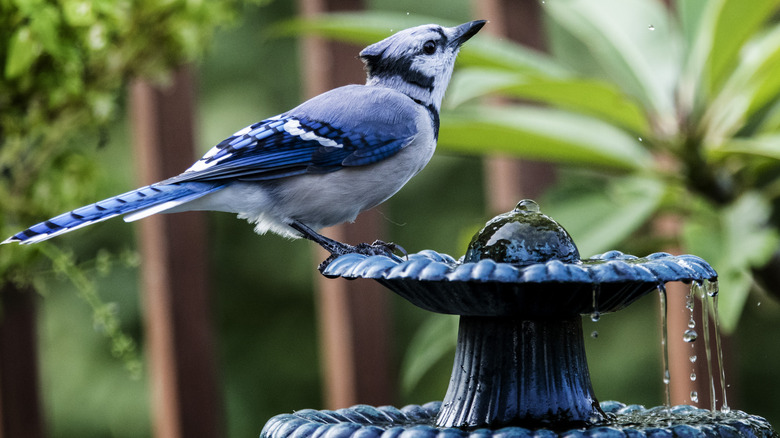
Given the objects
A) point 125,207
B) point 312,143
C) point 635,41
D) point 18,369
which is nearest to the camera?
point 125,207

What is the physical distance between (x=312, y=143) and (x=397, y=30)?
68cm

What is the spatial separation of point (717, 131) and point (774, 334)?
133 centimetres

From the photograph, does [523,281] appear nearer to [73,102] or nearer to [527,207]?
[527,207]

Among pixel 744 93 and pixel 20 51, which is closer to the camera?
pixel 20 51

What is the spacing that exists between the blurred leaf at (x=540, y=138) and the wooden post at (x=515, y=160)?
0.78ft

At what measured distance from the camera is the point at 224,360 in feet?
12.1

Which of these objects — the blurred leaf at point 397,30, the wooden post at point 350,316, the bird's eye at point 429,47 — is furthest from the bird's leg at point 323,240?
the wooden post at point 350,316

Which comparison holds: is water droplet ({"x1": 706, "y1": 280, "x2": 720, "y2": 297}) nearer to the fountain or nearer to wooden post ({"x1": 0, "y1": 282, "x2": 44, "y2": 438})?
the fountain

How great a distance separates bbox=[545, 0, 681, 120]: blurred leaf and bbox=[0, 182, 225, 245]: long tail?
51.1 inches

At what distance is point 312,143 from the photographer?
1.56m

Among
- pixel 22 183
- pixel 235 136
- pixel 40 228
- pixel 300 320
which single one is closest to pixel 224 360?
pixel 300 320

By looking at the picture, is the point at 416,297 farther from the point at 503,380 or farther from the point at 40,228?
the point at 40,228

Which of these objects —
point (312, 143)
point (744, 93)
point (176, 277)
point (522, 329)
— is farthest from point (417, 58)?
point (176, 277)

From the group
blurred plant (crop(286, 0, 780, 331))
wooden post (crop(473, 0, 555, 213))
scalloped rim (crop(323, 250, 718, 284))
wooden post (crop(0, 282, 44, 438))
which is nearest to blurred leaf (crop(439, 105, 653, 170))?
blurred plant (crop(286, 0, 780, 331))
